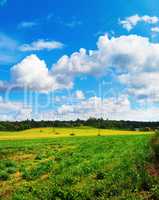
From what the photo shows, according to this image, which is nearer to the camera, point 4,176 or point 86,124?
point 4,176

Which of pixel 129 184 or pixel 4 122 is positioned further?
pixel 4 122

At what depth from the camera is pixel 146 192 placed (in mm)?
13695

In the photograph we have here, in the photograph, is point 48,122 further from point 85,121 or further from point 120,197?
point 120,197

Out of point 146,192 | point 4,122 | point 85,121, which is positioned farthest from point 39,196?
A: point 85,121

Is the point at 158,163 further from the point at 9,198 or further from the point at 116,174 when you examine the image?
the point at 9,198

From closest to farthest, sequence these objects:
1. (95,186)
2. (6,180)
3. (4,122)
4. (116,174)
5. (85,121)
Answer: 1. (95,186)
2. (116,174)
3. (6,180)
4. (4,122)
5. (85,121)

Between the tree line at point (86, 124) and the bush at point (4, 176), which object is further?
the tree line at point (86, 124)

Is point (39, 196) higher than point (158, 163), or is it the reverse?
point (158, 163)

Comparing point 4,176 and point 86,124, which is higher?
point 86,124

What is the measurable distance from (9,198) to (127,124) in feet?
455

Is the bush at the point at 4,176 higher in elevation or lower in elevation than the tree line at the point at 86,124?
lower

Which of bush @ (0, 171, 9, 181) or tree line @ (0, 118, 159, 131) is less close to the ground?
tree line @ (0, 118, 159, 131)

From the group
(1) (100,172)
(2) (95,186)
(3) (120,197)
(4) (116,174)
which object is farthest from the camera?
(1) (100,172)

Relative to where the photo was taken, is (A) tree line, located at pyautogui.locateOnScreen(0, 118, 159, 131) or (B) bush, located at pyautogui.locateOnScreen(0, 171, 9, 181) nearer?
(B) bush, located at pyautogui.locateOnScreen(0, 171, 9, 181)
